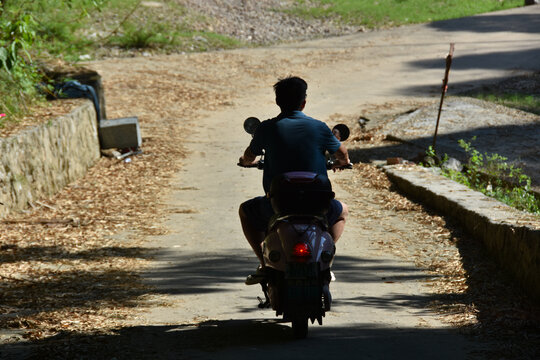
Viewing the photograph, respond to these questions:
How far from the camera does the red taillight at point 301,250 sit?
183 inches

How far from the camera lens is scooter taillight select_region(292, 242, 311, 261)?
465cm

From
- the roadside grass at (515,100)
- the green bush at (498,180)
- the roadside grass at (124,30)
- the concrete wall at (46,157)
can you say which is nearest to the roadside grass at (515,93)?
the roadside grass at (515,100)

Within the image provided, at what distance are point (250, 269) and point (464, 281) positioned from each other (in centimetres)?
197

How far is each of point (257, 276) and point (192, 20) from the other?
24.1m

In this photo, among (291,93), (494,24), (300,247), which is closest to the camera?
(300,247)

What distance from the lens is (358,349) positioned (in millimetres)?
4719

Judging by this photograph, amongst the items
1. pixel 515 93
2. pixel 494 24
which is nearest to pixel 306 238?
pixel 515 93

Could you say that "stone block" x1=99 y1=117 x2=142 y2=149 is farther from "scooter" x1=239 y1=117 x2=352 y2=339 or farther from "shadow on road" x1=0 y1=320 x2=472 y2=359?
"scooter" x1=239 y1=117 x2=352 y2=339

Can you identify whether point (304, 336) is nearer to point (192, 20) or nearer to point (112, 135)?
point (112, 135)

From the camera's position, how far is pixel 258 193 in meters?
10.6

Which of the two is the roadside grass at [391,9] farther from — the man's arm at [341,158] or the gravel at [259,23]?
the man's arm at [341,158]

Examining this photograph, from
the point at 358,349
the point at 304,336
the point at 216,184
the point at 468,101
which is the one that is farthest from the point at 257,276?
the point at 468,101

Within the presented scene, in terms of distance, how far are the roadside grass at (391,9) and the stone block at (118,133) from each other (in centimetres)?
1894

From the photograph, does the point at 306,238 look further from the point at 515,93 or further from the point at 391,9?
the point at 391,9
